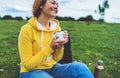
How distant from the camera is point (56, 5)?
7.70m

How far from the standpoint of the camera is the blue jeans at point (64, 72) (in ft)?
24.4

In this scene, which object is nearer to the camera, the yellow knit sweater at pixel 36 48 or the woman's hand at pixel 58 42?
the woman's hand at pixel 58 42

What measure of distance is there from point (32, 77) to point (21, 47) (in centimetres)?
60

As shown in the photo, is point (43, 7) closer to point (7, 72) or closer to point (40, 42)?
point (40, 42)

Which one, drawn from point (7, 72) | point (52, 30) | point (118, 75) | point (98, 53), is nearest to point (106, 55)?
point (98, 53)

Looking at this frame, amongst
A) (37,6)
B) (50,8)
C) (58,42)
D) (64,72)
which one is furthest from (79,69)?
(37,6)

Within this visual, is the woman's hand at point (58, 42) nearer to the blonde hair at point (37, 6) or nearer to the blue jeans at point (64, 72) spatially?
the blue jeans at point (64, 72)

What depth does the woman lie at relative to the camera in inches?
286

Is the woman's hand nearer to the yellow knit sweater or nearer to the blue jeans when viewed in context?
the yellow knit sweater

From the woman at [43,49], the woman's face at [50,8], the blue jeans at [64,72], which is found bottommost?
the blue jeans at [64,72]

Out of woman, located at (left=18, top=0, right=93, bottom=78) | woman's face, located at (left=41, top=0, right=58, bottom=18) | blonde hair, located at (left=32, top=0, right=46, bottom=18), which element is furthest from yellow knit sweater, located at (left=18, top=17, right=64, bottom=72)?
woman's face, located at (left=41, top=0, right=58, bottom=18)

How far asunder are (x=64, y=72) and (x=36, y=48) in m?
0.74

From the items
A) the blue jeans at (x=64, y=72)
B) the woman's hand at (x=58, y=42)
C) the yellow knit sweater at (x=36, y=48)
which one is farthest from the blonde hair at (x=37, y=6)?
the blue jeans at (x=64, y=72)

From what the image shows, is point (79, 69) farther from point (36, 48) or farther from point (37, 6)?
point (37, 6)
